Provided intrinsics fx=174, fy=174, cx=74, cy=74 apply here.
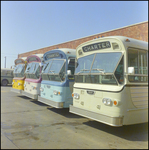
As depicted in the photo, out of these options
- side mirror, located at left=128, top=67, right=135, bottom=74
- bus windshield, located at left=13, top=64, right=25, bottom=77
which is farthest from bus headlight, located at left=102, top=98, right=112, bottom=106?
Result: bus windshield, located at left=13, top=64, right=25, bottom=77

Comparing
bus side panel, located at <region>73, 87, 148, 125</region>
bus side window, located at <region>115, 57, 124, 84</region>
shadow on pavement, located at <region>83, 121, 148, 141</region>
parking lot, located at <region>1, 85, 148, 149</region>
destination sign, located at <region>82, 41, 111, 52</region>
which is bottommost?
shadow on pavement, located at <region>83, 121, 148, 141</region>

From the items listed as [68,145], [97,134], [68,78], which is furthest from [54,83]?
[68,145]

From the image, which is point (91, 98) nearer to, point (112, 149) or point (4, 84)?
point (112, 149)

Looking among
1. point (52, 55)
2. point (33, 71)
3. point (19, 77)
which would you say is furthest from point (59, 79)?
point (19, 77)

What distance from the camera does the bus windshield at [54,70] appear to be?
7719 millimetres

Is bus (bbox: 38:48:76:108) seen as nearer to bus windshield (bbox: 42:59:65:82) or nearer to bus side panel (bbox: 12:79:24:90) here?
bus windshield (bbox: 42:59:65:82)

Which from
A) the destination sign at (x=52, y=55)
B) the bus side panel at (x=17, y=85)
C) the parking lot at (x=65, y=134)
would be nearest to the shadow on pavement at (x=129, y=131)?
the parking lot at (x=65, y=134)

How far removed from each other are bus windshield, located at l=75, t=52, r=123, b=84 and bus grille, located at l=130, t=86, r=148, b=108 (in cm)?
60

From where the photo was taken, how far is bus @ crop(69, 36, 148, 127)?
4824 mm

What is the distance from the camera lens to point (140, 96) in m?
5.16

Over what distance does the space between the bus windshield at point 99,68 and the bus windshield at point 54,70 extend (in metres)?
1.27

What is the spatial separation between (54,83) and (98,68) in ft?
9.48

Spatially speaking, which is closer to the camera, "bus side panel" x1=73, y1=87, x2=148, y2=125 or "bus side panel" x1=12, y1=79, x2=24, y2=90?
"bus side panel" x1=73, y1=87, x2=148, y2=125

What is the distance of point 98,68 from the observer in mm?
5594
